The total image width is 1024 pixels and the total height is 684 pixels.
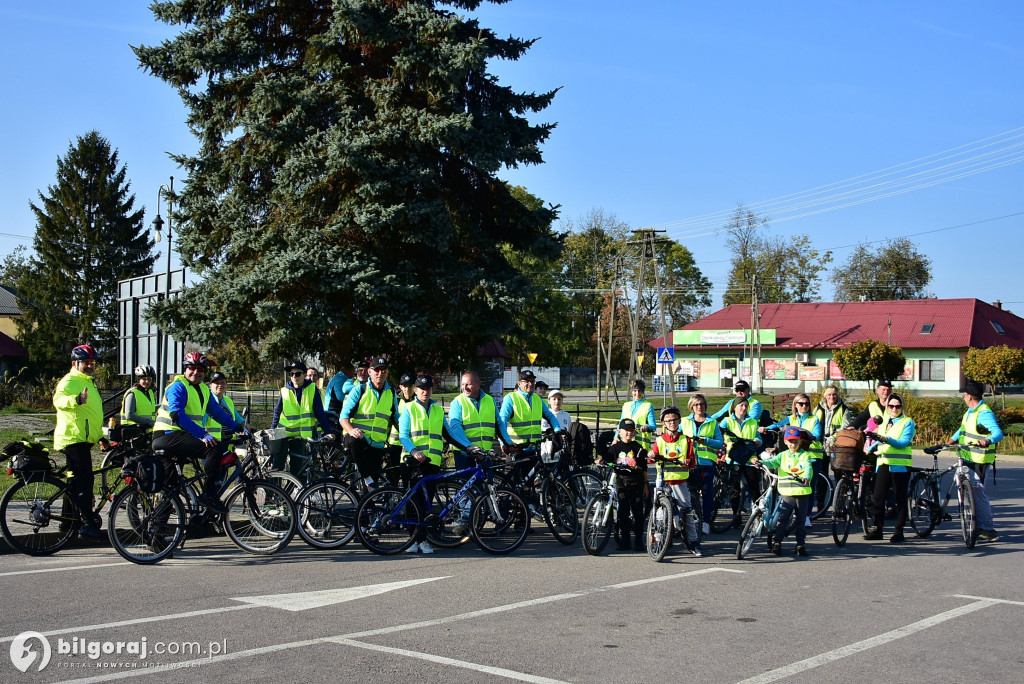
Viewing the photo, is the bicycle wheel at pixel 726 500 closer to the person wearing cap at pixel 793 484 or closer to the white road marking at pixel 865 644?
the person wearing cap at pixel 793 484

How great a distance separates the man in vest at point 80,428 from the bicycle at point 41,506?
0.28 ft

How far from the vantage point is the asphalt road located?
5.71m

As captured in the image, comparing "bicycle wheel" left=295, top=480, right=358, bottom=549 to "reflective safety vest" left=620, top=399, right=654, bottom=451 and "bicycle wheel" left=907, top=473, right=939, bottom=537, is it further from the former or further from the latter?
"bicycle wheel" left=907, top=473, right=939, bottom=537

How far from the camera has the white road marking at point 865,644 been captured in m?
5.60

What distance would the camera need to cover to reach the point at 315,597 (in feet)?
25.3

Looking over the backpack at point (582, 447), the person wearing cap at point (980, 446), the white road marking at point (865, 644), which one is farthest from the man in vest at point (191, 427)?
the person wearing cap at point (980, 446)

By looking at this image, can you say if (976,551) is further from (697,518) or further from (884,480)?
(697,518)

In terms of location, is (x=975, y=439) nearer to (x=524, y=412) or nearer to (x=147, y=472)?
(x=524, y=412)

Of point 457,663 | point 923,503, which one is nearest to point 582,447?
point 923,503

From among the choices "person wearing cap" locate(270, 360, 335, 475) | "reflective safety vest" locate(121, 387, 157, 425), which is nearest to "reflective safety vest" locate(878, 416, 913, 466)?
"person wearing cap" locate(270, 360, 335, 475)

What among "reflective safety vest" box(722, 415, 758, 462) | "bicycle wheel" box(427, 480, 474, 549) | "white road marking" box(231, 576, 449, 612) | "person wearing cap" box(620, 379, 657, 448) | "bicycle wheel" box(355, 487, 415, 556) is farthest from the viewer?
"reflective safety vest" box(722, 415, 758, 462)

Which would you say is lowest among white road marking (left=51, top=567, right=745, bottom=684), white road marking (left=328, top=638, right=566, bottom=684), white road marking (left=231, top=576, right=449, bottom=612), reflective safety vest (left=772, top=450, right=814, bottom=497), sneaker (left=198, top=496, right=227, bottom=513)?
white road marking (left=231, top=576, right=449, bottom=612)

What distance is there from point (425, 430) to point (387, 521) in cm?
128

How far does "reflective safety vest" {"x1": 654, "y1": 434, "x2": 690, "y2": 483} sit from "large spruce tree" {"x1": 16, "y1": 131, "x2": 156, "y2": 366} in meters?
47.9
